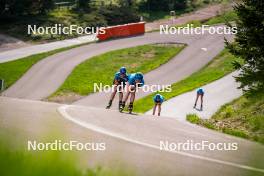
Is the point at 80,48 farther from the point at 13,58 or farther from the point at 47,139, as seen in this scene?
the point at 47,139

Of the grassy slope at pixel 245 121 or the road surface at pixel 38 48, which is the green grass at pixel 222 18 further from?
the grassy slope at pixel 245 121

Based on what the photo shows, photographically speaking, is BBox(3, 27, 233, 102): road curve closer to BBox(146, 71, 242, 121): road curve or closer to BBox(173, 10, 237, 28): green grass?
BBox(173, 10, 237, 28): green grass

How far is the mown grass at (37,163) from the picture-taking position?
128 centimetres

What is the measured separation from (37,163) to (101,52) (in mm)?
43288

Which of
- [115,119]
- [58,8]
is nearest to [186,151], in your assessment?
[115,119]

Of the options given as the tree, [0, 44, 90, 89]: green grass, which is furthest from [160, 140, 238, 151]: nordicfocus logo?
[0, 44, 90, 89]: green grass

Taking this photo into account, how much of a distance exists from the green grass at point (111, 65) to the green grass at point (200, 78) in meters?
4.13

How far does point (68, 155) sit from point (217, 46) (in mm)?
45627

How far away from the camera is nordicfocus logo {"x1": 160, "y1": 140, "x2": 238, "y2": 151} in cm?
694

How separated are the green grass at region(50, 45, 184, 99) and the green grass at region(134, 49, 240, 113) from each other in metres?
4.13

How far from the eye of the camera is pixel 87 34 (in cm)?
5112

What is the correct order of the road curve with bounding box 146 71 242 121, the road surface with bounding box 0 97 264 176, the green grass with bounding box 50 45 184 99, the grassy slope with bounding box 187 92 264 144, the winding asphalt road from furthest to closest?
the green grass with bounding box 50 45 184 99
the road curve with bounding box 146 71 242 121
the grassy slope with bounding box 187 92 264 144
the road surface with bounding box 0 97 264 176
the winding asphalt road

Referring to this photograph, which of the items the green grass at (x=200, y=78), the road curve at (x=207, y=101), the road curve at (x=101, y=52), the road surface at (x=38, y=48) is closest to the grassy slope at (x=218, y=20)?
the road curve at (x=101, y=52)

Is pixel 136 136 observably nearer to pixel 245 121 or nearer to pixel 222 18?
pixel 245 121
